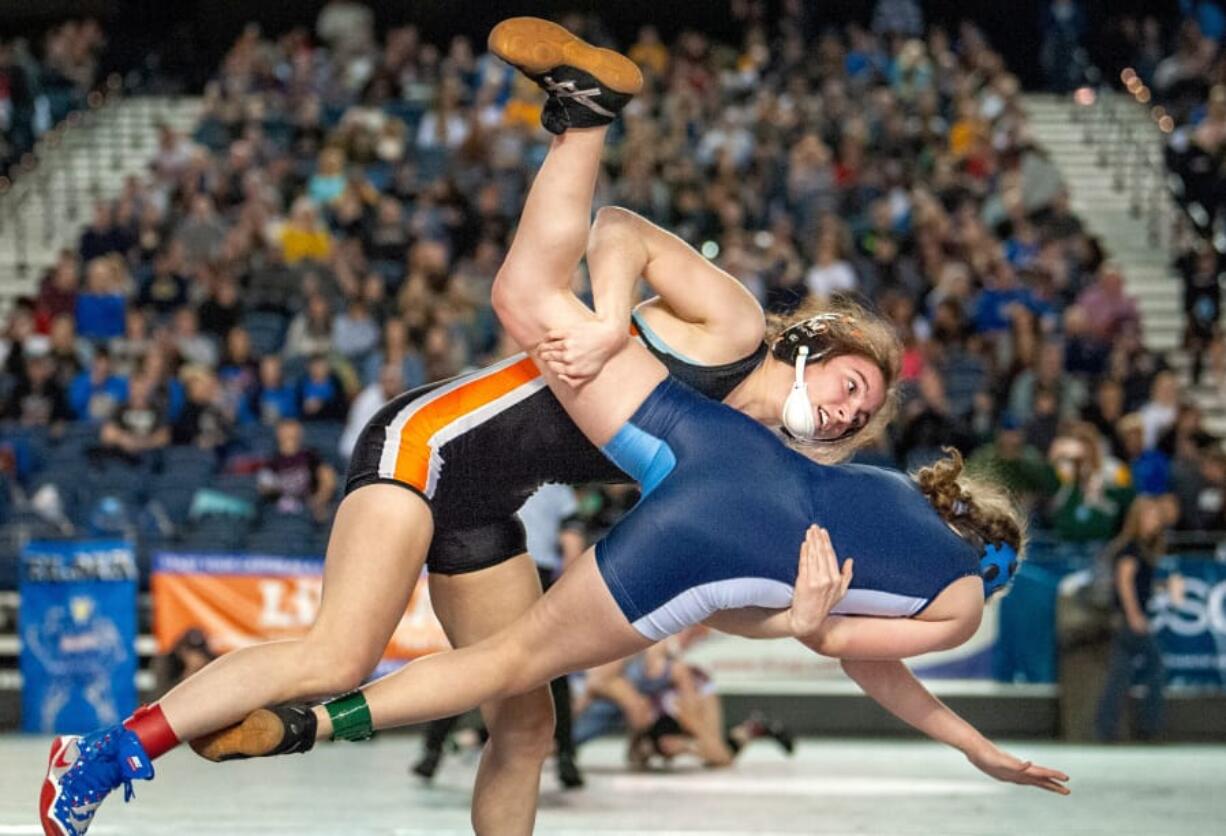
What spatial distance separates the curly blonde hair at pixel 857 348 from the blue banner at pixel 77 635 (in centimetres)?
616

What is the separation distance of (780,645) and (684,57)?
7548 mm

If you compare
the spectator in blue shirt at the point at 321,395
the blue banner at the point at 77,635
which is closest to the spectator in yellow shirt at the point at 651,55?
the spectator in blue shirt at the point at 321,395

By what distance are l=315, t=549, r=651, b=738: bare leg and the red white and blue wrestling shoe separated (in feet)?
1.37

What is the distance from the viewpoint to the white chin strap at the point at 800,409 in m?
4.43

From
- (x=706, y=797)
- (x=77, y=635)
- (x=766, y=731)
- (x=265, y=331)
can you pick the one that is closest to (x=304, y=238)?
(x=265, y=331)

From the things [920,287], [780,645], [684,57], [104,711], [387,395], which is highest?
[684,57]

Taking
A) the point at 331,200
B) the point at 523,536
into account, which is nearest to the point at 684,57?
the point at 331,200

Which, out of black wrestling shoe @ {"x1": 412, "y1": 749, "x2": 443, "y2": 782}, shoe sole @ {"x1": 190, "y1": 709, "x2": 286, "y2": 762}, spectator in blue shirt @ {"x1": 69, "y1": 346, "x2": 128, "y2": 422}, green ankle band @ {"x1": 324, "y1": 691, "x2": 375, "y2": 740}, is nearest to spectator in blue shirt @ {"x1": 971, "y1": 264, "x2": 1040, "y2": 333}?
spectator in blue shirt @ {"x1": 69, "y1": 346, "x2": 128, "y2": 422}

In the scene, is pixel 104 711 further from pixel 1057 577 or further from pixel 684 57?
pixel 684 57

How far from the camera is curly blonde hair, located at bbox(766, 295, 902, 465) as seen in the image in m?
4.46

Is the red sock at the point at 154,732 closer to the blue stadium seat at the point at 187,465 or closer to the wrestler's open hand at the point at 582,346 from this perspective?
the wrestler's open hand at the point at 582,346

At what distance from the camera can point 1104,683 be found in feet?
33.2

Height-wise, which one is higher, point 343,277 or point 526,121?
point 526,121

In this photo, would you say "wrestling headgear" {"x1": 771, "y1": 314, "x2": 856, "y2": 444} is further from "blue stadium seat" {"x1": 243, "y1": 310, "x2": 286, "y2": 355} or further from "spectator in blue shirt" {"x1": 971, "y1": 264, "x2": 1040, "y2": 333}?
"blue stadium seat" {"x1": 243, "y1": 310, "x2": 286, "y2": 355}
